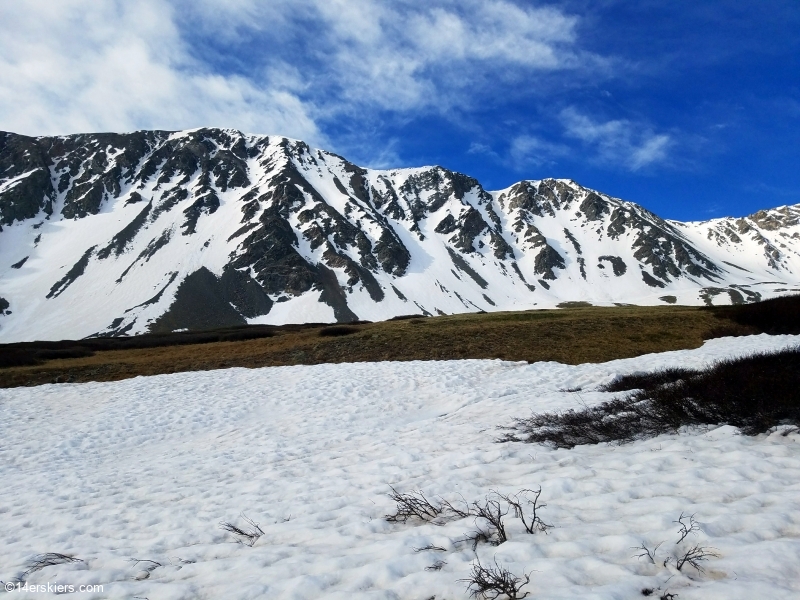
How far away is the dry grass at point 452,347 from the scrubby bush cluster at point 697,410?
12.7 meters

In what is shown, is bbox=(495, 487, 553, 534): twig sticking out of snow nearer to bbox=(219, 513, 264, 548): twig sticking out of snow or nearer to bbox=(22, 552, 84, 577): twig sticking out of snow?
bbox=(219, 513, 264, 548): twig sticking out of snow

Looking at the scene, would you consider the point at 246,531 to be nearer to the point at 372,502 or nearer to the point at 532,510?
the point at 372,502

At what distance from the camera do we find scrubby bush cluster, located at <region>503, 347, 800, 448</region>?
8.31m

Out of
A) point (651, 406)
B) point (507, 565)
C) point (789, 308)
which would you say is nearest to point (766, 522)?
point (507, 565)

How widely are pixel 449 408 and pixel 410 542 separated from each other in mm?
10973

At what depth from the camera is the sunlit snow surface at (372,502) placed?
4789 millimetres

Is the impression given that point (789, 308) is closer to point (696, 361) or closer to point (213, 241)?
point (696, 361)

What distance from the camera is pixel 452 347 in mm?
28688

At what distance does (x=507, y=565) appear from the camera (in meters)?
4.86

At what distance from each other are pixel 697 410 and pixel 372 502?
7.12 m

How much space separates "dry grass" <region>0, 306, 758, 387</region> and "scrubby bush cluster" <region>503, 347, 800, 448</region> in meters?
12.7

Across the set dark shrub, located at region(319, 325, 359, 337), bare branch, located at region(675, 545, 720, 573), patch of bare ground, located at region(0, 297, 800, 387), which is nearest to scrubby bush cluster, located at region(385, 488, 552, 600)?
bare branch, located at region(675, 545, 720, 573)

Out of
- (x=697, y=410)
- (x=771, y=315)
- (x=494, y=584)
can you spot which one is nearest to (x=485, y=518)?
(x=494, y=584)

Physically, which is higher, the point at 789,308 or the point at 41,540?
the point at 789,308
